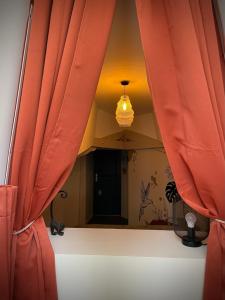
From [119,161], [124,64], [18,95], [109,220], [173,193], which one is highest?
[124,64]

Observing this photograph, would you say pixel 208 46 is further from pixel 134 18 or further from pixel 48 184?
pixel 48 184

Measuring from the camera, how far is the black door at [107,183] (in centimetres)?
451

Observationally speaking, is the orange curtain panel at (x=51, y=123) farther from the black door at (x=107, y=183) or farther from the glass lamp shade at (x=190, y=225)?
the black door at (x=107, y=183)

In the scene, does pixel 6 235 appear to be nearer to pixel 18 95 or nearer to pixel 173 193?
pixel 18 95

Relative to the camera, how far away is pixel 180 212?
40.1 inches

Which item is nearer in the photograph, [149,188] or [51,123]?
[51,123]

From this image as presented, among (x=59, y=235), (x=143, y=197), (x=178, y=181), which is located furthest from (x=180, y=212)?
(x=143, y=197)

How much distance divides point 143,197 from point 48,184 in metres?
2.76

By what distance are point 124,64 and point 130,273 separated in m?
1.50

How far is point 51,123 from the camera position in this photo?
31.8 inches

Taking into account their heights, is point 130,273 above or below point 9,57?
below

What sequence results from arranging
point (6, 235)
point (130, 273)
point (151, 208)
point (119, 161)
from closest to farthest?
point (6, 235) → point (130, 273) → point (151, 208) → point (119, 161)

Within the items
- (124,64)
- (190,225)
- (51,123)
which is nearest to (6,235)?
(51,123)

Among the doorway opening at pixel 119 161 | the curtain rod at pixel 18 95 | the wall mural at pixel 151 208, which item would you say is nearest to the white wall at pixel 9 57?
the curtain rod at pixel 18 95
